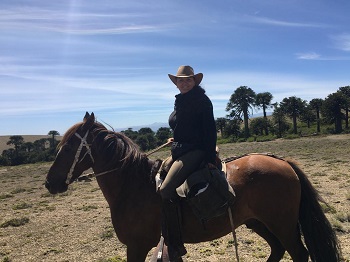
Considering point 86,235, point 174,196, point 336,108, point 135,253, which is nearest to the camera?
point 174,196

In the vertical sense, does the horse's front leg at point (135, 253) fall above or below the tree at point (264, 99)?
below

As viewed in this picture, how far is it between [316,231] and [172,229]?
7.62 feet

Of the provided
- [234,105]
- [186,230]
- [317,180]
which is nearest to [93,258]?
[186,230]

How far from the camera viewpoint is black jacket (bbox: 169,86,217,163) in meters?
3.98

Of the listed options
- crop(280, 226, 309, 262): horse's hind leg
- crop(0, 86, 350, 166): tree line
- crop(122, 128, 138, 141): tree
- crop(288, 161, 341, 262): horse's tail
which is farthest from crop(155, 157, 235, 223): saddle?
crop(0, 86, 350, 166): tree line

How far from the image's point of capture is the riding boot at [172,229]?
4.15m

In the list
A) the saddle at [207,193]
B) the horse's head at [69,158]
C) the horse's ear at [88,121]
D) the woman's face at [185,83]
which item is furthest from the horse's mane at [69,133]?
the saddle at [207,193]

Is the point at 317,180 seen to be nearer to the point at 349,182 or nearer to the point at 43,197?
the point at 349,182

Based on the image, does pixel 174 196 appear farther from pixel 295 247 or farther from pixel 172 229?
pixel 295 247

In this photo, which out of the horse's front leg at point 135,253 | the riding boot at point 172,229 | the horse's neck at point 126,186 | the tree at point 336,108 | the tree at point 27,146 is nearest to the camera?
the riding boot at point 172,229

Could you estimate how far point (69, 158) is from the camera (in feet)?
14.8

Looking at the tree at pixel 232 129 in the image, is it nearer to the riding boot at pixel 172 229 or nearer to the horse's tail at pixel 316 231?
the horse's tail at pixel 316 231

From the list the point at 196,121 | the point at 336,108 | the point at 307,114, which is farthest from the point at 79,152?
the point at 307,114

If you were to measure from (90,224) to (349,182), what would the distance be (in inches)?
457
